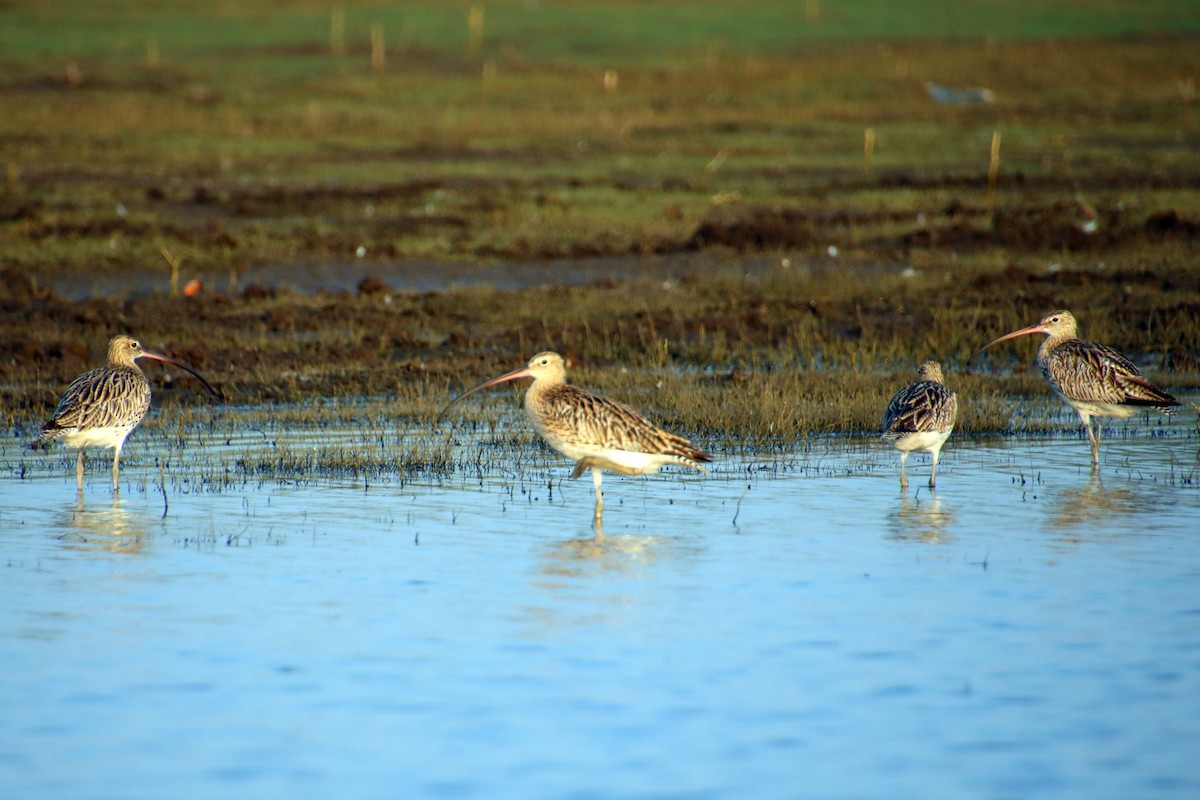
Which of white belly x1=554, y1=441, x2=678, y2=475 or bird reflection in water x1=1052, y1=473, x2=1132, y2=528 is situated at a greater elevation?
white belly x1=554, y1=441, x2=678, y2=475

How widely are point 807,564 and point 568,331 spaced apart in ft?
29.3

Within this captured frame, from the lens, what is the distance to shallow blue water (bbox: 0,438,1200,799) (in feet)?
18.8

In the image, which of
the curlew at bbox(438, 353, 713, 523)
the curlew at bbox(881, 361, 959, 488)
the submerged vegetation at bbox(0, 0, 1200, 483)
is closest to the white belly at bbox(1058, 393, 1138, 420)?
the submerged vegetation at bbox(0, 0, 1200, 483)

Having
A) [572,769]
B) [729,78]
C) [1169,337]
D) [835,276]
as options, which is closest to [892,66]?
[729,78]

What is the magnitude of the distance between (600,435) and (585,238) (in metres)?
15.0

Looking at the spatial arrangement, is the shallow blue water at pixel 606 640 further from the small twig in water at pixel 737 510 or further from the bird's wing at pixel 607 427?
the bird's wing at pixel 607 427

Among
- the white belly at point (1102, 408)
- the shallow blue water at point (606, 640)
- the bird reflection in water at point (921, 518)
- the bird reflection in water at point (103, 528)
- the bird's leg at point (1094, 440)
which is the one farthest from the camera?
the white belly at point (1102, 408)

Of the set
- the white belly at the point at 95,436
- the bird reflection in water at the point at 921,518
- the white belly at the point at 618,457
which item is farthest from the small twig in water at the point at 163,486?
the bird reflection in water at the point at 921,518

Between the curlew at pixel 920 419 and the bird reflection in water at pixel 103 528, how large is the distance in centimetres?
497

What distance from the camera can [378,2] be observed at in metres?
85.9

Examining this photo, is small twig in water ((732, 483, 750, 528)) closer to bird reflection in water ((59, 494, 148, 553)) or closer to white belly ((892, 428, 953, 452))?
white belly ((892, 428, 953, 452))

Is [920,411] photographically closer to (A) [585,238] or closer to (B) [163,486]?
(B) [163,486]

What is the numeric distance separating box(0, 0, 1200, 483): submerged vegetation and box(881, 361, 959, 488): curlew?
1.85 meters

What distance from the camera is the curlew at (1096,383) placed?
38.7 ft
